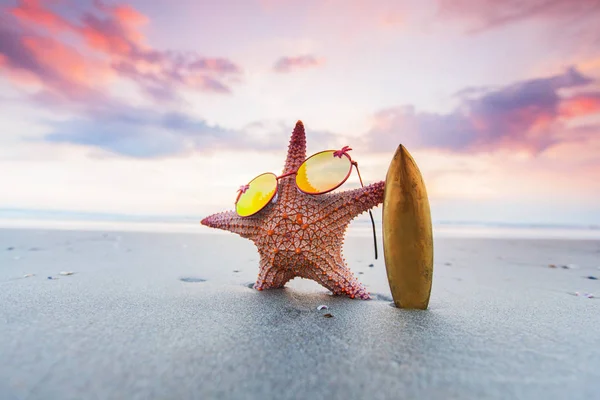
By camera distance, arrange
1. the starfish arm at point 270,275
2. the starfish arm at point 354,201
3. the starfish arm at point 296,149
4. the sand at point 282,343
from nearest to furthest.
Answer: the sand at point 282,343, the starfish arm at point 354,201, the starfish arm at point 270,275, the starfish arm at point 296,149

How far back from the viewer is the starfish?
10.2ft

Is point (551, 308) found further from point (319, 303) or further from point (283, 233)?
point (283, 233)

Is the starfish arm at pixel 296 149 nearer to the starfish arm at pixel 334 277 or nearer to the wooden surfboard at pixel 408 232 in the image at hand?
the starfish arm at pixel 334 277

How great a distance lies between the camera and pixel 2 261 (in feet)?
16.4

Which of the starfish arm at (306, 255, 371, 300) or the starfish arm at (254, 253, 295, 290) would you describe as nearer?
the starfish arm at (306, 255, 371, 300)

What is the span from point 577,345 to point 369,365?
1.27m

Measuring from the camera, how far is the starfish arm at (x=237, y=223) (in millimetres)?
3426

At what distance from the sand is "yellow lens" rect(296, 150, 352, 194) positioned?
3.18 ft

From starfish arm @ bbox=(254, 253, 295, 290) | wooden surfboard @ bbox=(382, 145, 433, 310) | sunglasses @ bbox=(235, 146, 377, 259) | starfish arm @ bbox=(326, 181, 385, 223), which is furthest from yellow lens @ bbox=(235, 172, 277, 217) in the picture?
wooden surfboard @ bbox=(382, 145, 433, 310)

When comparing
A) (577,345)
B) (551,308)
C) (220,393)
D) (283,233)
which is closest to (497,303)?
(551,308)

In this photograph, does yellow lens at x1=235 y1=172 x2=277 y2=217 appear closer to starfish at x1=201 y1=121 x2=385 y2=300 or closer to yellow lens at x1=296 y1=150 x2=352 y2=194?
starfish at x1=201 y1=121 x2=385 y2=300

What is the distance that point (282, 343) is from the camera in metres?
1.87

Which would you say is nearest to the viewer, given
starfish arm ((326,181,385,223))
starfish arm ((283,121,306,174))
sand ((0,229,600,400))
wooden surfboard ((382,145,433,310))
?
sand ((0,229,600,400))

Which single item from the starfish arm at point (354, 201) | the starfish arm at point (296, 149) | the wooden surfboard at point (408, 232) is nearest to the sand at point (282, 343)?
the wooden surfboard at point (408, 232)
